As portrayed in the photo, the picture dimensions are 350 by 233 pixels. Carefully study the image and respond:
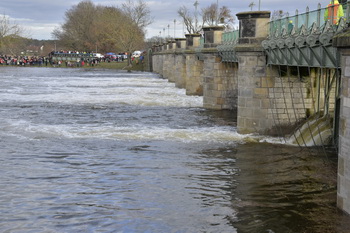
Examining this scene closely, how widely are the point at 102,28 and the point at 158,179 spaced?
314 feet

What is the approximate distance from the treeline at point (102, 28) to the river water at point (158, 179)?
229 feet

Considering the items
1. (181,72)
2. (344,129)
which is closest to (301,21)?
(344,129)

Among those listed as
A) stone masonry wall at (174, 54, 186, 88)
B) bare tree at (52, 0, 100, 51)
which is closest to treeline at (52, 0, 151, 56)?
bare tree at (52, 0, 100, 51)

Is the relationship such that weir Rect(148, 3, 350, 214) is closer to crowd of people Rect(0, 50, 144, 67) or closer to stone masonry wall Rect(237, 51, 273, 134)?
stone masonry wall Rect(237, 51, 273, 134)

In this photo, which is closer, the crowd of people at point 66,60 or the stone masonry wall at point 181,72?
the stone masonry wall at point 181,72

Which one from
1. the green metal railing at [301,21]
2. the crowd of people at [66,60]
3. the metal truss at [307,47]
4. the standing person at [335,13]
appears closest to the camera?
the metal truss at [307,47]

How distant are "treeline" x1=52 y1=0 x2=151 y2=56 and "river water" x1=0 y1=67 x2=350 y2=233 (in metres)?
69.9

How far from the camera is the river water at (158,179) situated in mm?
9688

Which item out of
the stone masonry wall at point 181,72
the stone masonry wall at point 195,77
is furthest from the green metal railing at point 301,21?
the stone masonry wall at point 181,72

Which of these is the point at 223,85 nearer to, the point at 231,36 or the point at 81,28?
the point at 231,36

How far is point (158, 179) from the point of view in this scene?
41.1 ft

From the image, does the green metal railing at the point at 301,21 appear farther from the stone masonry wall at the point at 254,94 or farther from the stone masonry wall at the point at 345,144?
the stone masonry wall at the point at 345,144

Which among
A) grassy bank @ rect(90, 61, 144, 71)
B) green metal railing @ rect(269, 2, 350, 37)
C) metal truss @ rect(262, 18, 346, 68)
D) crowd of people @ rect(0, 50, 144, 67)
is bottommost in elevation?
grassy bank @ rect(90, 61, 144, 71)

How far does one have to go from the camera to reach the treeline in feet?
301
